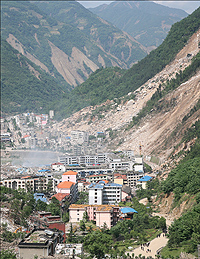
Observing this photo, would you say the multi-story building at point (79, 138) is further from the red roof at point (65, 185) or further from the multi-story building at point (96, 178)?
the red roof at point (65, 185)

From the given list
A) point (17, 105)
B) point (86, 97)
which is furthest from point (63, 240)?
point (17, 105)

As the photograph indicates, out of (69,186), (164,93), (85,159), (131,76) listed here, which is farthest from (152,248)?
(131,76)

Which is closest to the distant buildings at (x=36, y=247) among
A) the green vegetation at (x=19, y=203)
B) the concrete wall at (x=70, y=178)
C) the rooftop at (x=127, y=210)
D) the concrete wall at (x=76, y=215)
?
the green vegetation at (x=19, y=203)

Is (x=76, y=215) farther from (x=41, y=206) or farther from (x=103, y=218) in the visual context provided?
(x=41, y=206)

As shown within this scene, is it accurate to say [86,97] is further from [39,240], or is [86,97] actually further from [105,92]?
[39,240]

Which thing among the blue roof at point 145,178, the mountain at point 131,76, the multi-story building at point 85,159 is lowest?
the blue roof at point 145,178

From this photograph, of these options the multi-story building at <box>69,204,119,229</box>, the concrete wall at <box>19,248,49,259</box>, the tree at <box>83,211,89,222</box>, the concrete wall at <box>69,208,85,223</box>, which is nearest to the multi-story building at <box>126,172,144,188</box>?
the multi-story building at <box>69,204,119,229</box>
